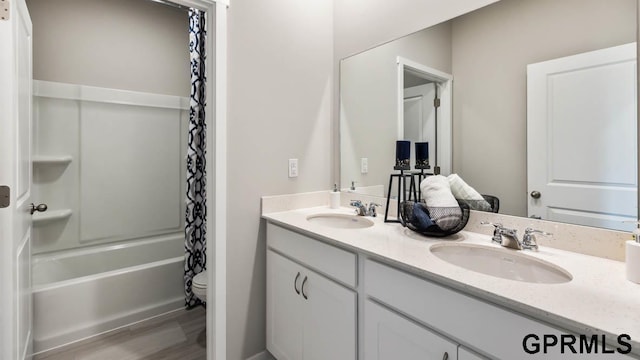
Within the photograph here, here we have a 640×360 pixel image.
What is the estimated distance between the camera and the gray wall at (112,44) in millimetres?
2262

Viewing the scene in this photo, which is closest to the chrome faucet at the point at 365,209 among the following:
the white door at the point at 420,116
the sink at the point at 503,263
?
the white door at the point at 420,116

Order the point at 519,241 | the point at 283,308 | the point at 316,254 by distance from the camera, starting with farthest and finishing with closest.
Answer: the point at 283,308, the point at 316,254, the point at 519,241

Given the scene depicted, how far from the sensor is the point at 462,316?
837 mm

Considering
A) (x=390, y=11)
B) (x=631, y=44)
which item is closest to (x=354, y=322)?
(x=631, y=44)

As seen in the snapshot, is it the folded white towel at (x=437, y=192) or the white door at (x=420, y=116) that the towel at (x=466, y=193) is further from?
the white door at (x=420, y=116)

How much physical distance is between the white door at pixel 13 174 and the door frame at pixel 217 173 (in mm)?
730

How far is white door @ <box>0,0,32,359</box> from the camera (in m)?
1.12

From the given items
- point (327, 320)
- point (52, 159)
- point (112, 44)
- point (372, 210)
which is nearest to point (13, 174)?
point (52, 159)

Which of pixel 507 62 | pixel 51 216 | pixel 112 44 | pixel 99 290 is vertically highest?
pixel 112 44

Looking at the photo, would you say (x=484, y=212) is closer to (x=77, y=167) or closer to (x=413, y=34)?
(x=413, y=34)

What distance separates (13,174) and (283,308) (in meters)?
1.29

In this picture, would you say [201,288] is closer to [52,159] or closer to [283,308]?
[283,308]

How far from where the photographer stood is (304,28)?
1905 mm

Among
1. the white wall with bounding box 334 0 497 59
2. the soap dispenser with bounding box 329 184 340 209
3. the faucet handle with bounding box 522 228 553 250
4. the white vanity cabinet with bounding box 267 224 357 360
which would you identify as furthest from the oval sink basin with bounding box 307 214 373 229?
the white wall with bounding box 334 0 497 59
